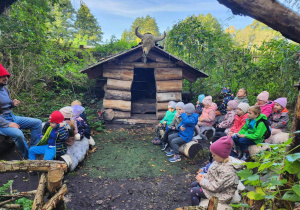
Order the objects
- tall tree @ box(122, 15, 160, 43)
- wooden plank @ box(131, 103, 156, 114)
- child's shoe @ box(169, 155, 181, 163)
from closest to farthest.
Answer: child's shoe @ box(169, 155, 181, 163) < wooden plank @ box(131, 103, 156, 114) < tall tree @ box(122, 15, 160, 43)

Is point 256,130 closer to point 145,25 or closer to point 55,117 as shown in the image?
point 55,117

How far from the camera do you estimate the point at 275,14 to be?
183cm

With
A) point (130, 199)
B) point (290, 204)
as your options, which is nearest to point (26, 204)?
point (130, 199)

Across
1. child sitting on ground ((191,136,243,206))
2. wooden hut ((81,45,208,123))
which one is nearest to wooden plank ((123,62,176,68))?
wooden hut ((81,45,208,123))

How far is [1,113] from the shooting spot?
13.3 ft

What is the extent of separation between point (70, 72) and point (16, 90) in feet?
14.0

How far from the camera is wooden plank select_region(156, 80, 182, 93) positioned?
8.32 meters

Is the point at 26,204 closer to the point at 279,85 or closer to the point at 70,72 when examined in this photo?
the point at 279,85

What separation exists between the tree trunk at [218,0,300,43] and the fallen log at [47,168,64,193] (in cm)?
273

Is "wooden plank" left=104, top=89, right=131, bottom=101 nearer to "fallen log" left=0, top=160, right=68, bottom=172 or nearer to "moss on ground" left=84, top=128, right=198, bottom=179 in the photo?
"moss on ground" left=84, top=128, right=198, bottom=179

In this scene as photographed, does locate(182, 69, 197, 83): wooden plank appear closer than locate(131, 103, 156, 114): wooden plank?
Yes

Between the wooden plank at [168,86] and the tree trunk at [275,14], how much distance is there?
6.42 meters

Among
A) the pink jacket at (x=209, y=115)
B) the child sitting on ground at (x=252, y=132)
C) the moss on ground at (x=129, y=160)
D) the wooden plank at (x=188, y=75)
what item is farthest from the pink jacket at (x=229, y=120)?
the wooden plank at (x=188, y=75)

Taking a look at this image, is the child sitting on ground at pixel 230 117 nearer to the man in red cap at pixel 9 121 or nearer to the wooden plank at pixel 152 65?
the wooden plank at pixel 152 65
